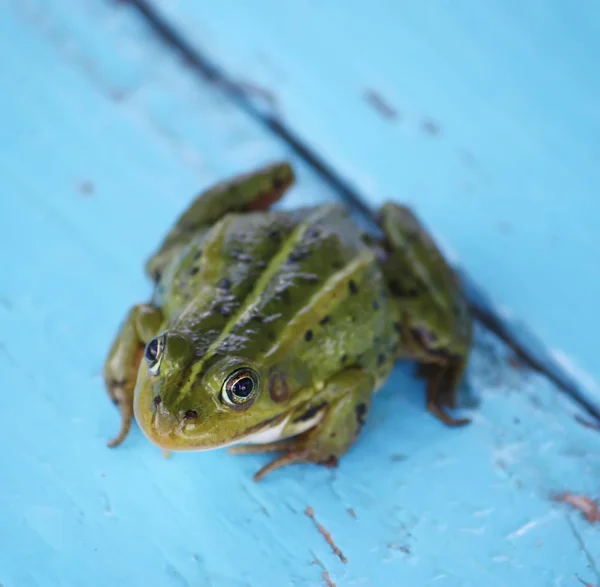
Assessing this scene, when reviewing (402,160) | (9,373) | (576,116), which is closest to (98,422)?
(9,373)

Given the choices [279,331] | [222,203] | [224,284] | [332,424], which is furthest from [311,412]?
[222,203]

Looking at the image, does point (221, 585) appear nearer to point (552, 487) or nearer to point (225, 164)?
point (552, 487)

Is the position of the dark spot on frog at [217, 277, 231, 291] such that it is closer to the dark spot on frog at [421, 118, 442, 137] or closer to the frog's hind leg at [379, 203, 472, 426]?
the frog's hind leg at [379, 203, 472, 426]

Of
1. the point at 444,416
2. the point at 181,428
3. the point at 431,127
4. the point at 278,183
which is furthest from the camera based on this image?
the point at 431,127

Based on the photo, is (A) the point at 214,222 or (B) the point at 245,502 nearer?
(B) the point at 245,502

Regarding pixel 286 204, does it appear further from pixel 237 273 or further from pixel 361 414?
pixel 361 414

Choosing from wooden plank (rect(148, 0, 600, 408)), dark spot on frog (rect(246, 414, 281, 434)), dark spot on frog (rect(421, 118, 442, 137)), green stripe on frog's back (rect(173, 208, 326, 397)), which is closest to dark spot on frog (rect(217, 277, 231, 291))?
green stripe on frog's back (rect(173, 208, 326, 397))

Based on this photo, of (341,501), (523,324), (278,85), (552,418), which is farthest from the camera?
(278,85)
